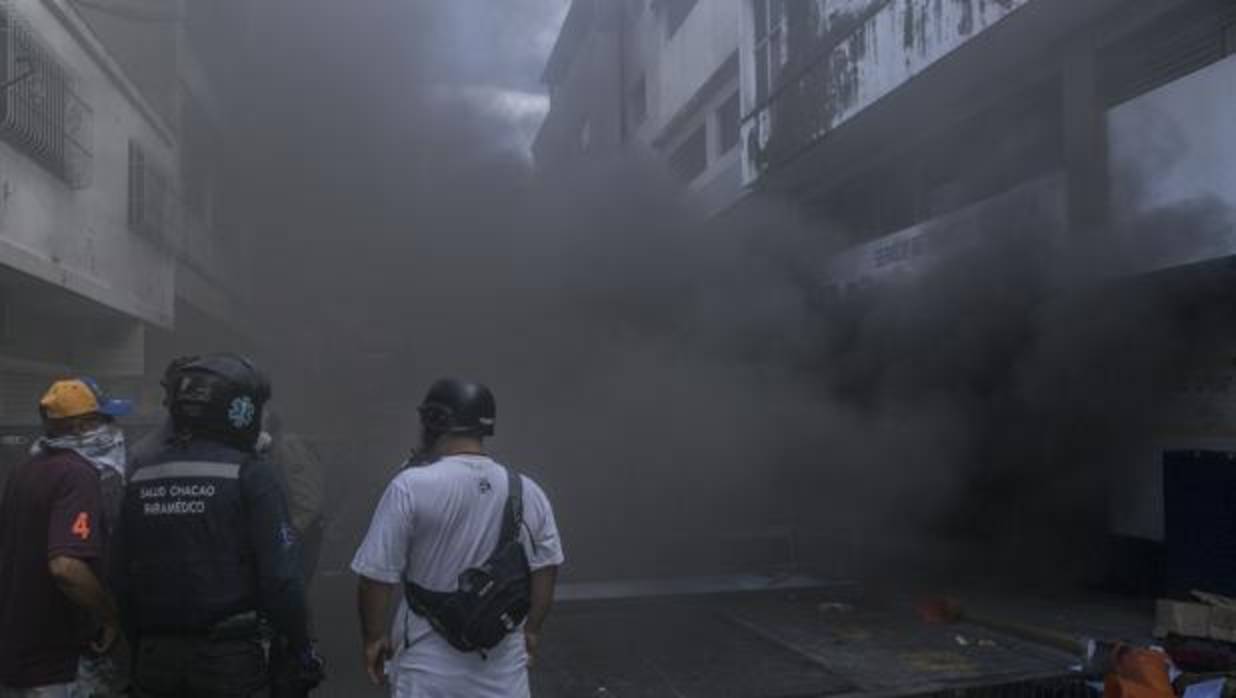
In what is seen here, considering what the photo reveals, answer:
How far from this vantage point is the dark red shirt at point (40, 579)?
2613 millimetres

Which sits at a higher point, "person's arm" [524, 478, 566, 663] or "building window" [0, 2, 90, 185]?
"building window" [0, 2, 90, 185]

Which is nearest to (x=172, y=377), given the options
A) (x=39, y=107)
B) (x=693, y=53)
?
(x=39, y=107)

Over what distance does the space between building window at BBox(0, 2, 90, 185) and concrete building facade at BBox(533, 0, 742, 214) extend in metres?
7.28

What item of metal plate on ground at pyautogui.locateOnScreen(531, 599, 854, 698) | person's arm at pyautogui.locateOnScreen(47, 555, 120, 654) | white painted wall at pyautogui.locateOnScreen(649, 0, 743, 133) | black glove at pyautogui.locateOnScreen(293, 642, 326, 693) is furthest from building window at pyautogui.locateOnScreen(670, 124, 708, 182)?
black glove at pyautogui.locateOnScreen(293, 642, 326, 693)

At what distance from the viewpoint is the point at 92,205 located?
797 centimetres

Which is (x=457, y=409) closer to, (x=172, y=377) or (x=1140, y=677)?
(x=172, y=377)

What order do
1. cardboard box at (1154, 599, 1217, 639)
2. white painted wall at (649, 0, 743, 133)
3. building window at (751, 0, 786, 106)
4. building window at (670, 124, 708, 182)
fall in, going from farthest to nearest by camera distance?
building window at (670, 124, 708, 182), white painted wall at (649, 0, 743, 133), building window at (751, 0, 786, 106), cardboard box at (1154, 599, 1217, 639)

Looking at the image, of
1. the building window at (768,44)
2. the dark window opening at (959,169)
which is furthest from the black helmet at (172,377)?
the building window at (768,44)

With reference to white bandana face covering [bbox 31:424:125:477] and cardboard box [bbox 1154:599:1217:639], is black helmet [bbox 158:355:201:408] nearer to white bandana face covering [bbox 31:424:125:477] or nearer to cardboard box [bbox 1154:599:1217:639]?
white bandana face covering [bbox 31:424:125:477]

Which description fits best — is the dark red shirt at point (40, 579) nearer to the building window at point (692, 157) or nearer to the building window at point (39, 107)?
the building window at point (39, 107)

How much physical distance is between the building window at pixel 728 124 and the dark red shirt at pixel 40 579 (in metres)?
11.9

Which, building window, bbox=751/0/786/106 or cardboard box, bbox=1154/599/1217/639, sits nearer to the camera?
cardboard box, bbox=1154/599/1217/639

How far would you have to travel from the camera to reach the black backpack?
93.7 inches

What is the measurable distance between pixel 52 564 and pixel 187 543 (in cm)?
52
